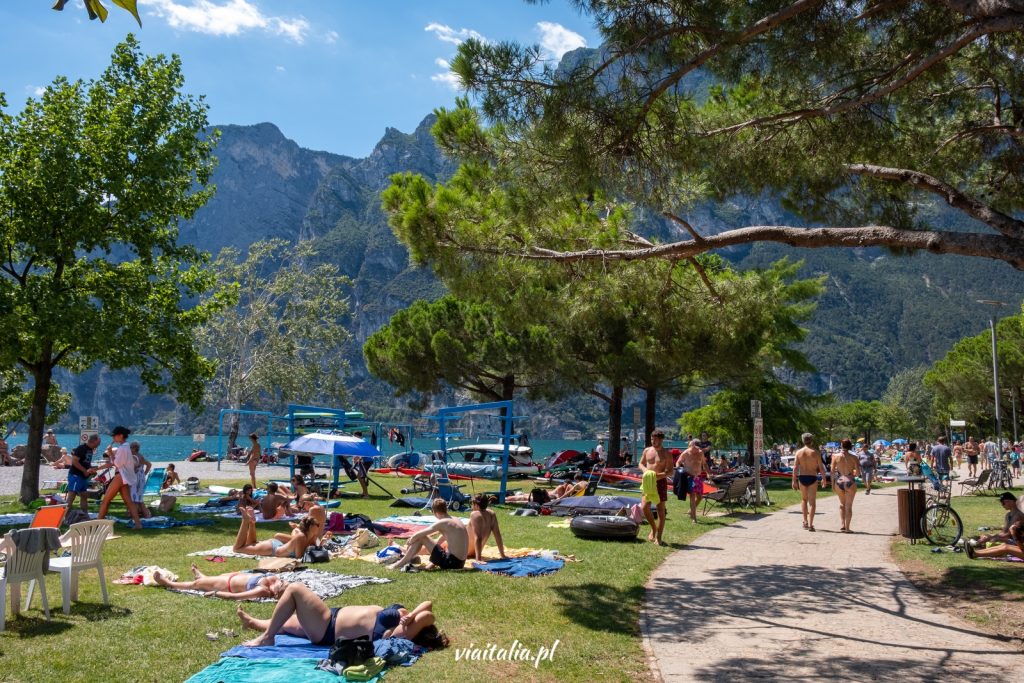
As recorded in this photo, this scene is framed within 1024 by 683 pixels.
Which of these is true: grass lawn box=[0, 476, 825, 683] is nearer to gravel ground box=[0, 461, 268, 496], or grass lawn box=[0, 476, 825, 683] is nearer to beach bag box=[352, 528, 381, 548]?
beach bag box=[352, 528, 381, 548]

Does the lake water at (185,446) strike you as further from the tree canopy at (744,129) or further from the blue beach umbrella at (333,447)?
the tree canopy at (744,129)

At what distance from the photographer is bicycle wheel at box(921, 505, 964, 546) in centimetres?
1077

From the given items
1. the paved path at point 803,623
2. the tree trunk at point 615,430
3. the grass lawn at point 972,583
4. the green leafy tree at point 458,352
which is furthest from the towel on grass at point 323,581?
the green leafy tree at point 458,352

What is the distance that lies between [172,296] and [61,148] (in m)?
3.24

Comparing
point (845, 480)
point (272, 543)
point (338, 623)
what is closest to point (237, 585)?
point (338, 623)

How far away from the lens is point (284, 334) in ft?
131

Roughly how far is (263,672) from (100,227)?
39.5 ft

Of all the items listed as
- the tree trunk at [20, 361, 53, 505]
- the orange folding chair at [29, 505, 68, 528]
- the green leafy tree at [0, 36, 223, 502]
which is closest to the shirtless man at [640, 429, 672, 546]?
the orange folding chair at [29, 505, 68, 528]

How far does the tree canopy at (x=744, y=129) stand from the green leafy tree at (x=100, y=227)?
8060mm

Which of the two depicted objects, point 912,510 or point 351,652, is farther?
point 912,510

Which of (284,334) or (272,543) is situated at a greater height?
(284,334)

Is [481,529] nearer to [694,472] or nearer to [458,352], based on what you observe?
[694,472]

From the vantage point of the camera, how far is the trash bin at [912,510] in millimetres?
10806

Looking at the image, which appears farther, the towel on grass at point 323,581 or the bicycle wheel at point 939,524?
the bicycle wheel at point 939,524
